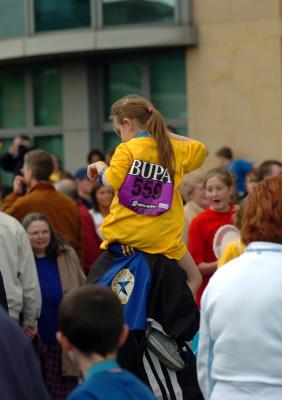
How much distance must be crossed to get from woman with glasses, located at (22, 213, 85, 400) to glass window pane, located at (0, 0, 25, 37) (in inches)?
372

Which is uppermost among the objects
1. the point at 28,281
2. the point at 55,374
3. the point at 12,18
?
the point at 12,18

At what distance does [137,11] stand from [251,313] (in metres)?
13.4

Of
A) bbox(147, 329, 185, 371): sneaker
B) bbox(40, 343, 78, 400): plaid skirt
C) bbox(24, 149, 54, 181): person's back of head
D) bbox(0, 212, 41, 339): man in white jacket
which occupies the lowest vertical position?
bbox(40, 343, 78, 400): plaid skirt

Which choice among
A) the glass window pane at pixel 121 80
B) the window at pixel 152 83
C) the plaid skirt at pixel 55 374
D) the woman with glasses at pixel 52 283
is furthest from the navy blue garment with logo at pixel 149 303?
the glass window pane at pixel 121 80

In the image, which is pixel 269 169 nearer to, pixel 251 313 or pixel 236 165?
pixel 236 165

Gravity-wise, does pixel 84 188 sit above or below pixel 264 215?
below

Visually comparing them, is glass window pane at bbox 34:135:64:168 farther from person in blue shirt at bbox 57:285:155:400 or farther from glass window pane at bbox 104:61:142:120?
person in blue shirt at bbox 57:285:155:400

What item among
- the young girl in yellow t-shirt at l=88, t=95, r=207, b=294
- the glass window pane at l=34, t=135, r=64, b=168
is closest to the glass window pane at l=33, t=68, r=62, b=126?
the glass window pane at l=34, t=135, r=64, b=168

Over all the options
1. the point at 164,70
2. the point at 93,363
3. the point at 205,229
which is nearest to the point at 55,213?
the point at 205,229

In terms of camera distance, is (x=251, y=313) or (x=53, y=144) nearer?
(x=251, y=313)

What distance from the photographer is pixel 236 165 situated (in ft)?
52.6

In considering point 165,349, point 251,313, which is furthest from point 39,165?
point 251,313

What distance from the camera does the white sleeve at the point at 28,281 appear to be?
28.7ft

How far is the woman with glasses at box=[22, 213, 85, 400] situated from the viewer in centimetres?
980
